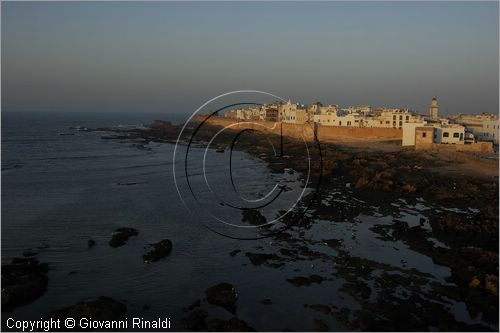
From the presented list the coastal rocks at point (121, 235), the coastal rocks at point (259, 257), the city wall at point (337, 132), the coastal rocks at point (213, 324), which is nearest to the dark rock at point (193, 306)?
the coastal rocks at point (213, 324)

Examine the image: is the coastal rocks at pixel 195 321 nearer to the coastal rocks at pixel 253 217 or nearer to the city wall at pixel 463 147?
the coastal rocks at pixel 253 217

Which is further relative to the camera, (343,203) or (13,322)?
(343,203)

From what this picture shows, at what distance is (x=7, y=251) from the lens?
13.2 meters

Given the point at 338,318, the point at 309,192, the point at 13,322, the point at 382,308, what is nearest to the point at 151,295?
the point at 13,322

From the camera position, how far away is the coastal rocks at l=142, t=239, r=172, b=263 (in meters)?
12.9

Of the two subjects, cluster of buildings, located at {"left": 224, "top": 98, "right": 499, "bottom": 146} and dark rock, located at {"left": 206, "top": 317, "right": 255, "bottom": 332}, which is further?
cluster of buildings, located at {"left": 224, "top": 98, "right": 499, "bottom": 146}

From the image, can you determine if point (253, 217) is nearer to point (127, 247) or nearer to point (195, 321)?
point (127, 247)

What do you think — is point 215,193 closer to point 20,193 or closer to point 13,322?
point 20,193

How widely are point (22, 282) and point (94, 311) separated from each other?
2546 millimetres

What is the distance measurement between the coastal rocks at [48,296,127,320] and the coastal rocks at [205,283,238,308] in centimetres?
191

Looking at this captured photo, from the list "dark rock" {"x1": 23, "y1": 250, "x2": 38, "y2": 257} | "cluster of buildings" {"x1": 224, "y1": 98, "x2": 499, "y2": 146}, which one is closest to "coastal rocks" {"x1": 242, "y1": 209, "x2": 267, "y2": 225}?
"dark rock" {"x1": 23, "y1": 250, "x2": 38, "y2": 257}

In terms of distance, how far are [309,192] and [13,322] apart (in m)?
15.1

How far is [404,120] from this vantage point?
45438 mm

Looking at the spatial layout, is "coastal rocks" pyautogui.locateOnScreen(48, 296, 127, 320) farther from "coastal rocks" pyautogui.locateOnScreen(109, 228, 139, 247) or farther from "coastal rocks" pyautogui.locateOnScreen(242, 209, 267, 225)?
"coastal rocks" pyautogui.locateOnScreen(242, 209, 267, 225)
